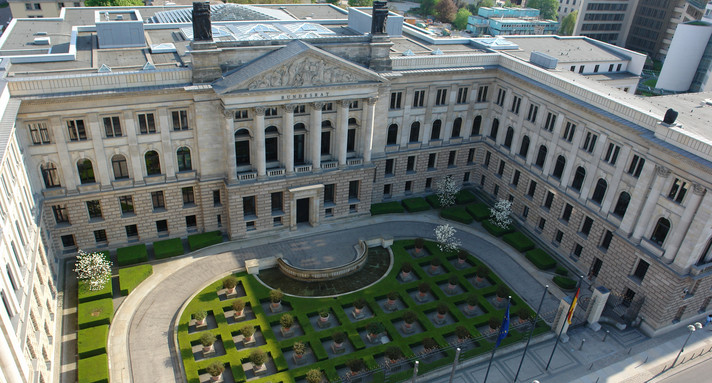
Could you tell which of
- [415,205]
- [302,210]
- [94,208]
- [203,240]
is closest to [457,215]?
[415,205]

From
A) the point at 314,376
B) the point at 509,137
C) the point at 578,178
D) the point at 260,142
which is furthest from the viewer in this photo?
the point at 509,137

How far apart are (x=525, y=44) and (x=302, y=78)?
154 feet

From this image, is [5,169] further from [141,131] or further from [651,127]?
[651,127]

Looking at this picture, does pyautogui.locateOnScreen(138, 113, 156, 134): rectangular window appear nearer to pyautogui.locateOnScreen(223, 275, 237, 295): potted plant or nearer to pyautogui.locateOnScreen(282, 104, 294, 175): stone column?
pyautogui.locateOnScreen(282, 104, 294, 175): stone column

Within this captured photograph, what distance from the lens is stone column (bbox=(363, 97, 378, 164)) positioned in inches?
2662

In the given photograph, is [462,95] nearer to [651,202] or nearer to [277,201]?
[651,202]

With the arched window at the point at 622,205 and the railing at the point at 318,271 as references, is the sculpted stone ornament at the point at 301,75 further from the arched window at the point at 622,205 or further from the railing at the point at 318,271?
the arched window at the point at 622,205

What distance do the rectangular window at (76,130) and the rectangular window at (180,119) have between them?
984cm

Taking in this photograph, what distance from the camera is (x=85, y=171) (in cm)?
5959

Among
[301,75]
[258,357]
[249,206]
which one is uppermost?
[301,75]

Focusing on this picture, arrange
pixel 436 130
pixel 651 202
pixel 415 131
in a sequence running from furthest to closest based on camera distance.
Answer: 1. pixel 436 130
2. pixel 415 131
3. pixel 651 202

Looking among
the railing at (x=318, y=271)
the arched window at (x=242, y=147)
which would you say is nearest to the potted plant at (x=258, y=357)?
the railing at (x=318, y=271)

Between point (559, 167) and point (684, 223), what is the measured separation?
61.6ft

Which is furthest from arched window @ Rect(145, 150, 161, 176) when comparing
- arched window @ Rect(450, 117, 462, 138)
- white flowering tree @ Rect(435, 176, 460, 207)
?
arched window @ Rect(450, 117, 462, 138)
